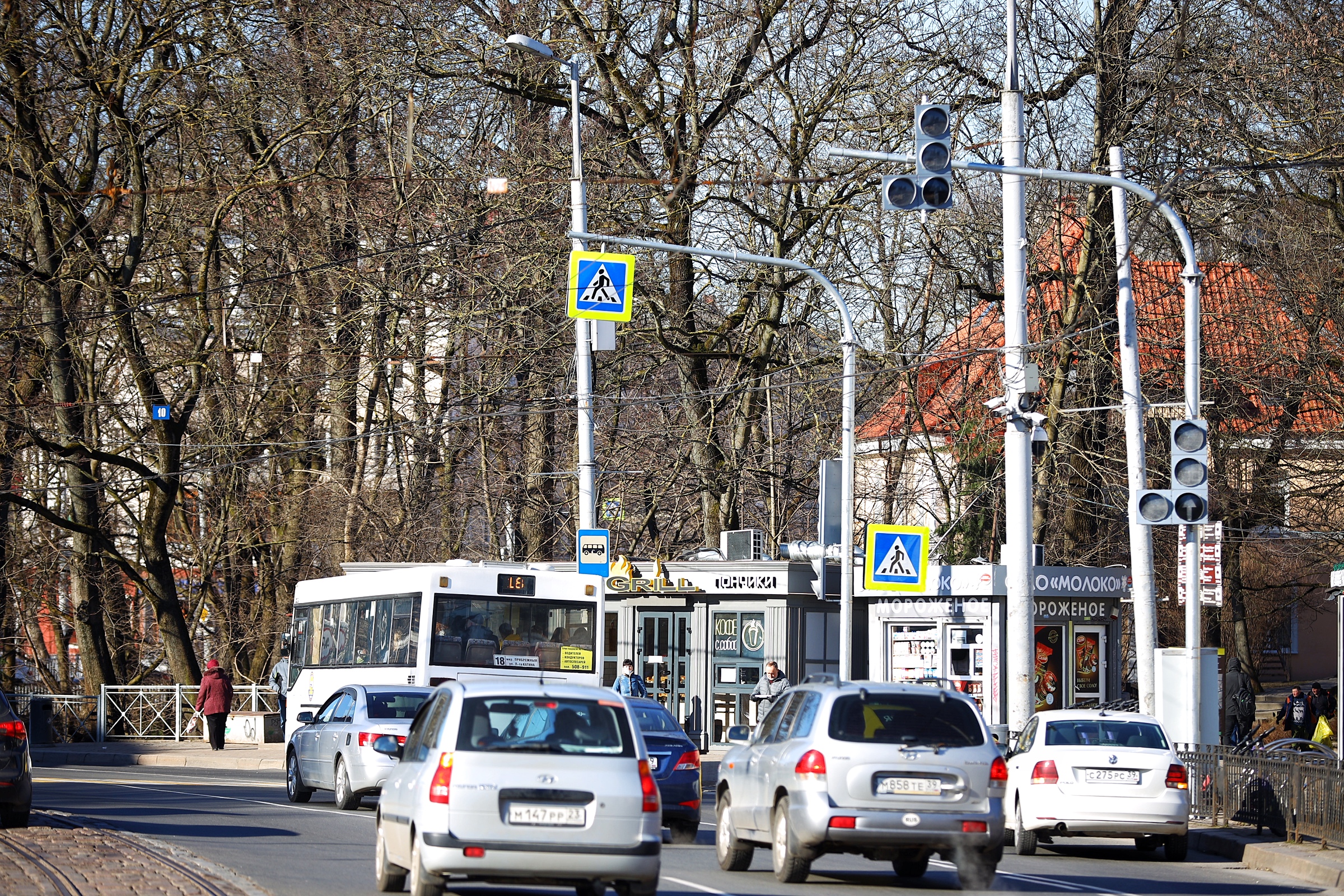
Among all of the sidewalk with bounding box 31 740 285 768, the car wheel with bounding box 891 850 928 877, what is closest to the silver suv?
the car wheel with bounding box 891 850 928 877

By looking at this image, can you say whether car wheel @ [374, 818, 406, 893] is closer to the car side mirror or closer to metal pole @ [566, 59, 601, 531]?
the car side mirror

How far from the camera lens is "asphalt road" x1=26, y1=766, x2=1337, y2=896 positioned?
1291 centimetres

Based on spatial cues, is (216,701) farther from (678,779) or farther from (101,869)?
(101,869)

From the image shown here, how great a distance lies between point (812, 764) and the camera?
512 inches

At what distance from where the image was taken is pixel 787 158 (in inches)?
1292

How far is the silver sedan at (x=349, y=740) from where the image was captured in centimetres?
1962

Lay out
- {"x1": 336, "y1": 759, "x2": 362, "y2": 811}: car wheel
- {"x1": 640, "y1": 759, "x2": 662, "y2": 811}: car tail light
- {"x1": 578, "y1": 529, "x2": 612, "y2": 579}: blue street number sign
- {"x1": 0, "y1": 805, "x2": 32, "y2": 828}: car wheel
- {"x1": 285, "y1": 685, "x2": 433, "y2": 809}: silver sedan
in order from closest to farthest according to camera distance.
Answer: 1. {"x1": 640, "y1": 759, "x2": 662, "y2": 811}: car tail light
2. {"x1": 0, "y1": 805, "x2": 32, "y2": 828}: car wheel
3. {"x1": 285, "y1": 685, "x2": 433, "y2": 809}: silver sedan
4. {"x1": 336, "y1": 759, "x2": 362, "y2": 811}: car wheel
5. {"x1": 578, "y1": 529, "x2": 612, "y2": 579}: blue street number sign

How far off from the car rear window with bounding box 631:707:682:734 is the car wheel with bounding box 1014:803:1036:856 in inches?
138

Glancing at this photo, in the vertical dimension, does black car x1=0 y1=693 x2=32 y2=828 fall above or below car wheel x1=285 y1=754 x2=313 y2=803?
above

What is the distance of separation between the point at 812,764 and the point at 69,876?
529cm

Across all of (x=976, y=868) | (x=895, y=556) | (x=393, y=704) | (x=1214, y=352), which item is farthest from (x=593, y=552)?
(x=1214, y=352)

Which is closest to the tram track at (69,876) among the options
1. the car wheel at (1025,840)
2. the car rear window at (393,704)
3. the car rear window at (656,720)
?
the car rear window at (393,704)

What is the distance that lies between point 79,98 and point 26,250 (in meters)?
3.64

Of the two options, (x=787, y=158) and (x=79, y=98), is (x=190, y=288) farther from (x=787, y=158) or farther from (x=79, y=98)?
(x=787, y=158)
